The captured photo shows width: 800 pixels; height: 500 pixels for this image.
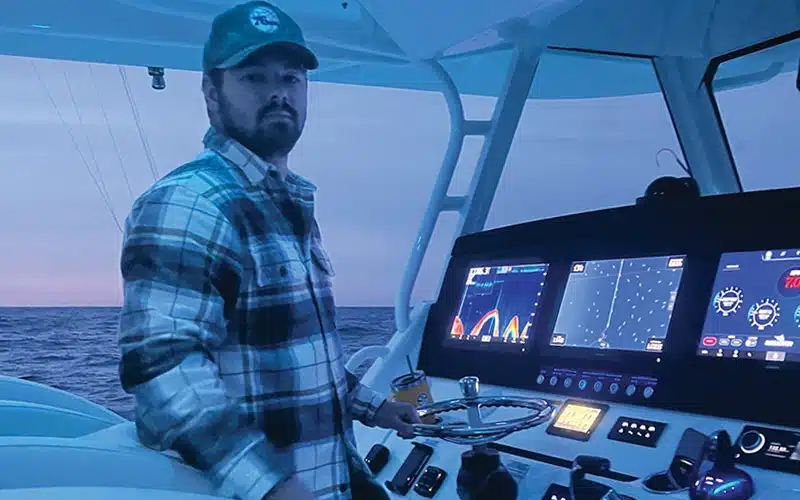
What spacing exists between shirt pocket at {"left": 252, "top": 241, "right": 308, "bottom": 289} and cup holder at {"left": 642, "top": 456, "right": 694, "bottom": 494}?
661 mm

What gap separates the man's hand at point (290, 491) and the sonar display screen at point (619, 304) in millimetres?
872

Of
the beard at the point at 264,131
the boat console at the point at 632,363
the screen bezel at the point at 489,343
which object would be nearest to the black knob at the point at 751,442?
the boat console at the point at 632,363

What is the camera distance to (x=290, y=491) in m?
1.13

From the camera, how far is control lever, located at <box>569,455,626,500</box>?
1.38m

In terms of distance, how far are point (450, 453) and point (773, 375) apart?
29.9 inches

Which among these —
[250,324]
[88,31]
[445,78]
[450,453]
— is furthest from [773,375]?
[88,31]

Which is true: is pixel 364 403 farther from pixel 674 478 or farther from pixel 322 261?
pixel 674 478

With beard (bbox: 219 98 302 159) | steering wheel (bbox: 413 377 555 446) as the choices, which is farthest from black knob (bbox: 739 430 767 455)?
beard (bbox: 219 98 302 159)

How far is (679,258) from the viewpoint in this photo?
1.79 meters

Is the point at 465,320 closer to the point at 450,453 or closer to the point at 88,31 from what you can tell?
the point at 450,453

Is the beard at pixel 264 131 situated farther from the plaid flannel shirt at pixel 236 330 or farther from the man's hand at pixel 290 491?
the man's hand at pixel 290 491

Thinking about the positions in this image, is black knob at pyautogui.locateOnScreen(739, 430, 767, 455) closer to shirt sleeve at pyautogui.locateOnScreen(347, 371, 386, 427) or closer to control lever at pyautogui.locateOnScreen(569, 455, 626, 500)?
control lever at pyautogui.locateOnScreen(569, 455, 626, 500)

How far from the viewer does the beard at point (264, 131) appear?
1.37 m

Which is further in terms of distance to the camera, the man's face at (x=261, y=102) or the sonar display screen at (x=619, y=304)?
the sonar display screen at (x=619, y=304)
